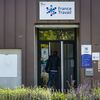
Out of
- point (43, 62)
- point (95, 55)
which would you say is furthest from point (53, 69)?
point (95, 55)

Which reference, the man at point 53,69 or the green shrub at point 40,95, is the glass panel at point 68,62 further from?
the green shrub at point 40,95

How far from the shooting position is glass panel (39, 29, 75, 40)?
53.4 feet

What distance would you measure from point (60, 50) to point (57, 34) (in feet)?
2.47

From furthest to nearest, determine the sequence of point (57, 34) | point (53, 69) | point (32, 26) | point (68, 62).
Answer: point (57, 34) < point (68, 62) < point (53, 69) < point (32, 26)

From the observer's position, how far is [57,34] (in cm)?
1636

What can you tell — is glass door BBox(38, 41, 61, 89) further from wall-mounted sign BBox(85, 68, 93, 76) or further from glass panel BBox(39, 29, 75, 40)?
wall-mounted sign BBox(85, 68, 93, 76)

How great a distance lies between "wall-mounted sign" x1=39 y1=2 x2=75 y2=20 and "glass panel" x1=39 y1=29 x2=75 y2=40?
1.15 m

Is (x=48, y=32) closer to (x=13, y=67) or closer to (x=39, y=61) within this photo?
(x=39, y=61)

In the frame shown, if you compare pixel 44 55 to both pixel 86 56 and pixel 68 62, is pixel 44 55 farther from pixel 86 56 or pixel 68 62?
pixel 86 56

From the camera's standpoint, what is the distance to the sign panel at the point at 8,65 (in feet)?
49.3

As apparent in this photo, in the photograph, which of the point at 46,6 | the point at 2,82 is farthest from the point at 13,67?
the point at 46,6

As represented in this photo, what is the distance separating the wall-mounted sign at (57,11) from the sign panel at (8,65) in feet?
6.82

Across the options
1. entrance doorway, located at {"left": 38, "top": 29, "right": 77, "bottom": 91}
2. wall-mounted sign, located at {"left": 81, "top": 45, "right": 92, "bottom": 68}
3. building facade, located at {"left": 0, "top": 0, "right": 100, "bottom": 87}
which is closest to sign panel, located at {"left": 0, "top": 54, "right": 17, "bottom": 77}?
building facade, located at {"left": 0, "top": 0, "right": 100, "bottom": 87}

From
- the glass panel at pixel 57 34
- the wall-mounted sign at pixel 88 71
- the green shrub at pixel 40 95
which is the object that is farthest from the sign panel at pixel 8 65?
the green shrub at pixel 40 95
